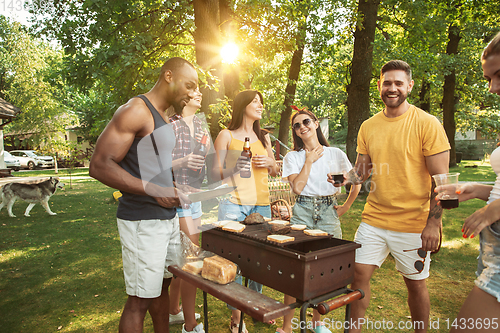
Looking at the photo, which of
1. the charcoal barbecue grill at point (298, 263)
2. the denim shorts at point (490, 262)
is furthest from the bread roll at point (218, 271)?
the denim shorts at point (490, 262)

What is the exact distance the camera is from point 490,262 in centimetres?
160

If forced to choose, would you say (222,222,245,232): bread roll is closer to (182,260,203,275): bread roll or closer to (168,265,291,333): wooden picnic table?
(182,260,203,275): bread roll

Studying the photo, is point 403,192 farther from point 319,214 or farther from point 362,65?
point 362,65

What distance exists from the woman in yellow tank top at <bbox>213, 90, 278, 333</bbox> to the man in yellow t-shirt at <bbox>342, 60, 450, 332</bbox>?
3.65 feet

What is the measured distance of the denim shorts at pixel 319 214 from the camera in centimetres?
302

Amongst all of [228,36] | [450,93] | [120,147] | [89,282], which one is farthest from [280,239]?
[450,93]

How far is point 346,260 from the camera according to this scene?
2.09 m

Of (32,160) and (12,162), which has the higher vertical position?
(32,160)

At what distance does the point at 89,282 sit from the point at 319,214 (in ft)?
13.1

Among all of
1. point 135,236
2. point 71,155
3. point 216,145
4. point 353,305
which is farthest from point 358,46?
point 71,155

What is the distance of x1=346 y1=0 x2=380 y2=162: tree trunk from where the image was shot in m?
9.42

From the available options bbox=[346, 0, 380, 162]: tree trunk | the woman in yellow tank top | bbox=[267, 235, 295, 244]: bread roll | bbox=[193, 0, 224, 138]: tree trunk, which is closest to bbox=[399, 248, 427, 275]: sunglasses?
bbox=[267, 235, 295, 244]: bread roll

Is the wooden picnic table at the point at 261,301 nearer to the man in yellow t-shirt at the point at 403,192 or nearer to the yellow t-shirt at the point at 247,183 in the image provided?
the man in yellow t-shirt at the point at 403,192

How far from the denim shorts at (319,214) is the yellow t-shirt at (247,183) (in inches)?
17.8
